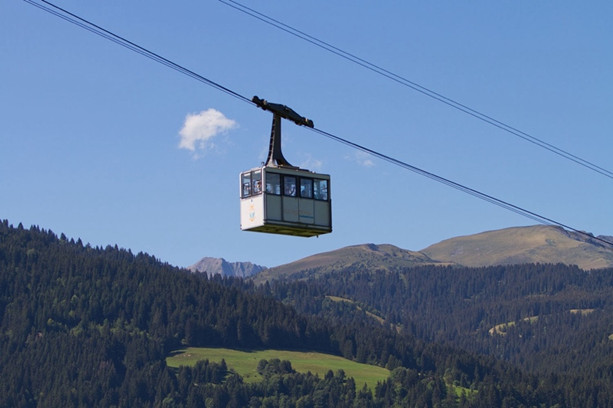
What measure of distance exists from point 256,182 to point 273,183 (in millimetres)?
898

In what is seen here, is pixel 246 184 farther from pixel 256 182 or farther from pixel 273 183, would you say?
pixel 273 183

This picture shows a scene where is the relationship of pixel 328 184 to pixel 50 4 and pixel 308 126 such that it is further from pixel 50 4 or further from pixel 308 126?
pixel 50 4

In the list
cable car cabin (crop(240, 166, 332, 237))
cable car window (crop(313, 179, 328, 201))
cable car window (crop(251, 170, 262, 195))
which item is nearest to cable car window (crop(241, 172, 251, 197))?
cable car cabin (crop(240, 166, 332, 237))

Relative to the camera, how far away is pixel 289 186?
67688 millimetres

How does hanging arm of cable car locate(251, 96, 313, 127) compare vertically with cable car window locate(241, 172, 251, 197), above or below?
above

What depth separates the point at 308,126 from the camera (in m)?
67.2

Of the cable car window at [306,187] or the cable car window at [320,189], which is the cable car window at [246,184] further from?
the cable car window at [320,189]

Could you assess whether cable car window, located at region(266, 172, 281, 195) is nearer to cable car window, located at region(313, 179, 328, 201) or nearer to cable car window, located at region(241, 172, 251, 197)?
cable car window, located at region(241, 172, 251, 197)

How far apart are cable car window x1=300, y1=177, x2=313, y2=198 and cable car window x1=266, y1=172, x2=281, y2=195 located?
1.42 meters

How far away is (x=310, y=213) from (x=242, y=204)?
3.55 meters

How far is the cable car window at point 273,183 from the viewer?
66875 millimetres

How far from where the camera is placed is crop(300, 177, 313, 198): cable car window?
68188 millimetres

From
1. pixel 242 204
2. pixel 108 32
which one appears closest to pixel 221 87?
pixel 108 32

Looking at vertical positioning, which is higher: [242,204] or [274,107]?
[274,107]
